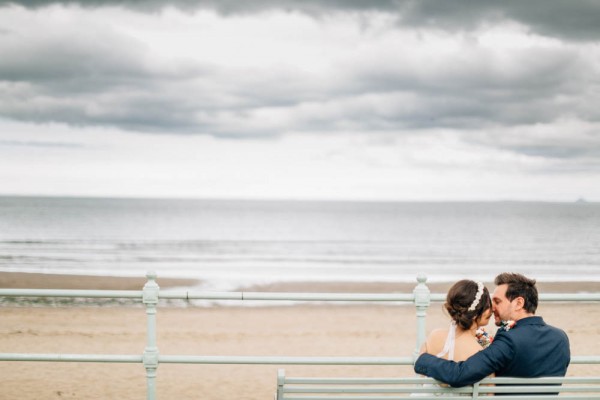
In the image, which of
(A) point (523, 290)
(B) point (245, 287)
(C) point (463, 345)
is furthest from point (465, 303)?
(B) point (245, 287)

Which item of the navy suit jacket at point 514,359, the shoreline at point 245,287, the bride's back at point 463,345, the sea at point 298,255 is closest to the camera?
the navy suit jacket at point 514,359

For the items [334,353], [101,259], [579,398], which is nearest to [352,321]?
[334,353]

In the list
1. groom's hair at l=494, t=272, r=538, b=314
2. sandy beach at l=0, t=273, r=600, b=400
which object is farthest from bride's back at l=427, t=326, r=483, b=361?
sandy beach at l=0, t=273, r=600, b=400

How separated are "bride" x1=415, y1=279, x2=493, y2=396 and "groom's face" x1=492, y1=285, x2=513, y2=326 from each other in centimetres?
5

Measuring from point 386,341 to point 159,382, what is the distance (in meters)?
4.93

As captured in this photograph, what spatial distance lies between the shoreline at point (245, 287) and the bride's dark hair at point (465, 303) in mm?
16443

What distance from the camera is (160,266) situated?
93.6 feet

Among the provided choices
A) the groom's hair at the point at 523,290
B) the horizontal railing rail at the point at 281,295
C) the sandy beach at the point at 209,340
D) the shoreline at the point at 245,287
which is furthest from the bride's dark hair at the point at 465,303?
the shoreline at the point at 245,287

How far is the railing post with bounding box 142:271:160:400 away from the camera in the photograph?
156 inches

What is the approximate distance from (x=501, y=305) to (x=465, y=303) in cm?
25

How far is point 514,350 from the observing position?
2.84m

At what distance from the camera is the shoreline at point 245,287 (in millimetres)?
19766

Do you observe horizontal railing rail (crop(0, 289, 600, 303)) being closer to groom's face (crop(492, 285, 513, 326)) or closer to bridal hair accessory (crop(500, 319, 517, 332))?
bridal hair accessory (crop(500, 319, 517, 332))

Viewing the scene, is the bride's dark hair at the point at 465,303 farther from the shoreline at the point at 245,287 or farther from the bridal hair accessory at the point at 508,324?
the shoreline at the point at 245,287
